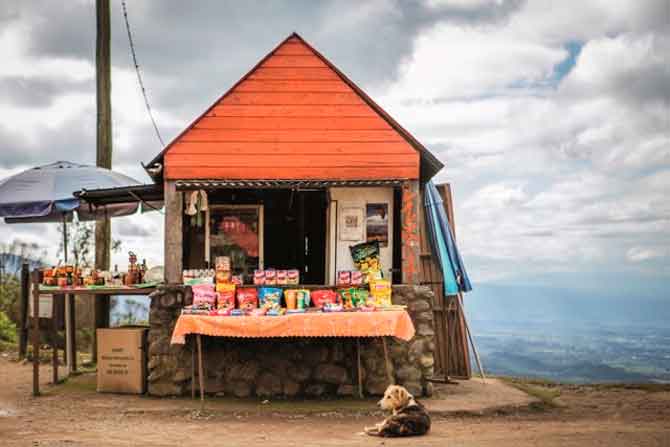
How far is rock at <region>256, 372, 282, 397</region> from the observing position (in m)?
12.8

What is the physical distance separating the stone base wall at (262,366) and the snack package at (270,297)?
0.82 meters

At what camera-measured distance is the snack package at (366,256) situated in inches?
517

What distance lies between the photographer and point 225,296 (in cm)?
1245

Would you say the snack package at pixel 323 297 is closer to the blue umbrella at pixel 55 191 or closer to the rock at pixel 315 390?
the rock at pixel 315 390

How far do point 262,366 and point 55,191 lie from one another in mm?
5305

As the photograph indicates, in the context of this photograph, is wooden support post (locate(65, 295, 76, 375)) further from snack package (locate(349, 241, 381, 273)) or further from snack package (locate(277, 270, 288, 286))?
snack package (locate(349, 241, 381, 273))

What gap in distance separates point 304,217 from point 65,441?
302 inches

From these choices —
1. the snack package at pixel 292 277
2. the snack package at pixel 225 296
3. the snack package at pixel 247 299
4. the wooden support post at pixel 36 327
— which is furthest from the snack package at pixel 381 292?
the wooden support post at pixel 36 327

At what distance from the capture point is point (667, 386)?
1515cm

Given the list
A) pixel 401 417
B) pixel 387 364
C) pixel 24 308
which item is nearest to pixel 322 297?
pixel 387 364

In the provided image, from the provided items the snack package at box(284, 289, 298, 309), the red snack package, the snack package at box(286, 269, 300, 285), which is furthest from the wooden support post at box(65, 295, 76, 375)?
the red snack package

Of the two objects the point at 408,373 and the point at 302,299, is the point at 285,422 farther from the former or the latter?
the point at 408,373

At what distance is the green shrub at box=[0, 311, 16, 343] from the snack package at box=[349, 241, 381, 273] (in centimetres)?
1132

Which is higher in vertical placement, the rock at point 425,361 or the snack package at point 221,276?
the snack package at point 221,276
